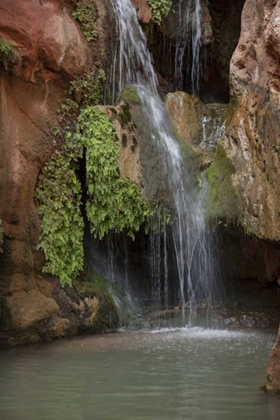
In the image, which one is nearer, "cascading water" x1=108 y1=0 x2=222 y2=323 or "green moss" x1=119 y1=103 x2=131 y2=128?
"cascading water" x1=108 y1=0 x2=222 y2=323

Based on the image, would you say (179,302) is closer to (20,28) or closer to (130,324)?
(130,324)

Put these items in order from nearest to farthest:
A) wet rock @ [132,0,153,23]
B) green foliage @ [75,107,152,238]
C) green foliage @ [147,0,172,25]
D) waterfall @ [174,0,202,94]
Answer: green foliage @ [75,107,152,238] < wet rock @ [132,0,153,23] < green foliage @ [147,0,172,25] < waterfall @ [174,0,202,94]

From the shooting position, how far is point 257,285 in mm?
11742

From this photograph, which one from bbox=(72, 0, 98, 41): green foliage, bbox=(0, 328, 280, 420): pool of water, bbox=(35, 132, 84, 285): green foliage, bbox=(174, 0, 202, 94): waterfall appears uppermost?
bbox=(174, 0, 202, 94): waterfall

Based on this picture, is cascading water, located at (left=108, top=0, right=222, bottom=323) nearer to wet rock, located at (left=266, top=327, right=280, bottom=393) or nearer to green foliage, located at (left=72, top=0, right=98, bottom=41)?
green foliage, located at (left=72, top=0, right=98, bottom=41)

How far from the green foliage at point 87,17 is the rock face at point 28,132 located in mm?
155

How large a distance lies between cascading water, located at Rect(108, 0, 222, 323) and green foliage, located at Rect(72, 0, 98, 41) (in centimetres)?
72

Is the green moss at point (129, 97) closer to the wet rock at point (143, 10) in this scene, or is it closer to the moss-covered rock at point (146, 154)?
the moss-covered rock at point (146, 154)

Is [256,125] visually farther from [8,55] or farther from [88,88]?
[8,55]

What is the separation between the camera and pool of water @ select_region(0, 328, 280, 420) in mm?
5141

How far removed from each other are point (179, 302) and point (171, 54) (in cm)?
613

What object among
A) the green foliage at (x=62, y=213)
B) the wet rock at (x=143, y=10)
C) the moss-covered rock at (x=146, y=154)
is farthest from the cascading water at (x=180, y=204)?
the green foliage at (x=62, y=213)

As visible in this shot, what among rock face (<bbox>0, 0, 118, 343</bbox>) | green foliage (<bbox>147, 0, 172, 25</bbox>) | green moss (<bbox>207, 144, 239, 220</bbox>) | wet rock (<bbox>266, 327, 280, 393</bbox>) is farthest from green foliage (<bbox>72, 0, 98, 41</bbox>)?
wet rock (<bbox>266, 327, 280, 393</bbox>)

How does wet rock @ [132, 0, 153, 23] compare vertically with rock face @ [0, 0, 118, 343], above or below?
above
